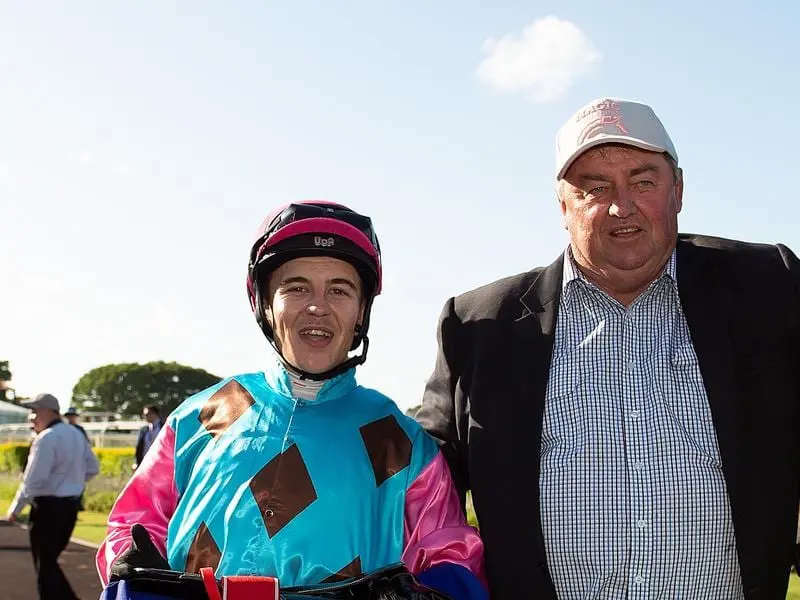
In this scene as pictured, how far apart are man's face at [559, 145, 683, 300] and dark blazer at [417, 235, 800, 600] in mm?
150

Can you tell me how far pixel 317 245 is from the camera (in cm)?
262

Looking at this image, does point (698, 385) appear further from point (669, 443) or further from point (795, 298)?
point (795, 298)

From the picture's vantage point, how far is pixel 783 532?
2561 mm

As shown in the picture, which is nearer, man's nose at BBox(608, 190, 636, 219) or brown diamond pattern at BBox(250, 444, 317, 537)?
brown diamond pattern at BBox(250, 444, 317, 537)

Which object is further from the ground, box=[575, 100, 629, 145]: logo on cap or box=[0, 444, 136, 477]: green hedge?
box=[575, 100, 629, 145]: logo on cap

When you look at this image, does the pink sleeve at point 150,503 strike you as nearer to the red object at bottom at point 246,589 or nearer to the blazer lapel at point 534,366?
the red object at bottom at point 246,589

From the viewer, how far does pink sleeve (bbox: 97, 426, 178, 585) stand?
2.52 m

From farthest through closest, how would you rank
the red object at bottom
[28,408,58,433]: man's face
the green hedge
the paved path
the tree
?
the tree → the green hedge → [28,408,58,433]: man's face → the paved path → the red object at bottom

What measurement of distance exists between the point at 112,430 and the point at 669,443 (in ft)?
136

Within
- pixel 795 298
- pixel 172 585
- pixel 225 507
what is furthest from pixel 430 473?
pixel 795 298

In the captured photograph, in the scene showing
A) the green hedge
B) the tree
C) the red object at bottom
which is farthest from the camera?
the tree

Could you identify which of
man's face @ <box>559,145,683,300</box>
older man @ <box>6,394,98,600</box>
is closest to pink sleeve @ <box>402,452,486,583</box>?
man's face @ <box>559,145,683,300</box>

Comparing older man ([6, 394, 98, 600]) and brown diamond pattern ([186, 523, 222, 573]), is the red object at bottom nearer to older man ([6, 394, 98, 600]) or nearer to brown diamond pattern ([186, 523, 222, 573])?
brown diamond pattern ([186, 523, 222, 573])

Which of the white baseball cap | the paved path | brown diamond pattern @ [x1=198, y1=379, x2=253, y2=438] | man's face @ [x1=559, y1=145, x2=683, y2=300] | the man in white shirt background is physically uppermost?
the white baseball cap
